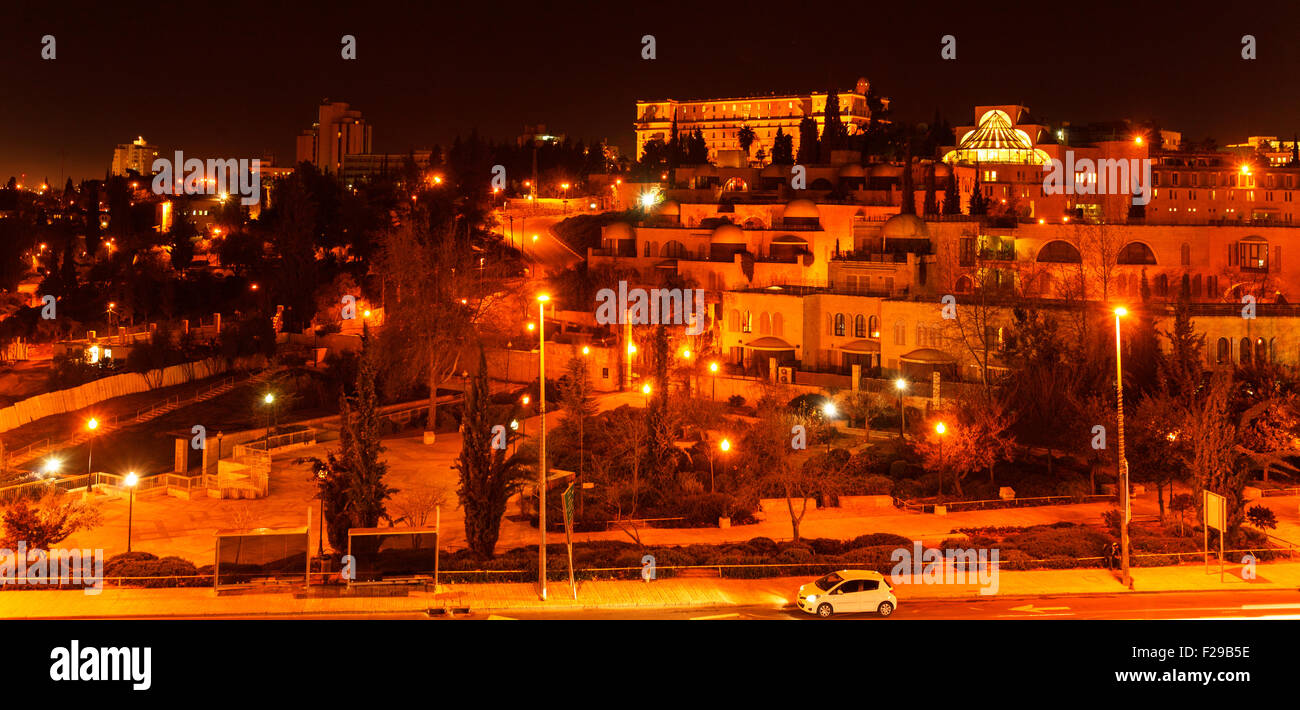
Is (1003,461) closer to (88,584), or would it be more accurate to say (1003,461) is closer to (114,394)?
(88,584)

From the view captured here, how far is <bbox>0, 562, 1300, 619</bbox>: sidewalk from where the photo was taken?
65.4 ft

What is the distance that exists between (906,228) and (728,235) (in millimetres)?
8774

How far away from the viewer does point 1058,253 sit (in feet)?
158

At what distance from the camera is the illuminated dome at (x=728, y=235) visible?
54625mm

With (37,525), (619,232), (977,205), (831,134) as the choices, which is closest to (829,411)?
(977,205)

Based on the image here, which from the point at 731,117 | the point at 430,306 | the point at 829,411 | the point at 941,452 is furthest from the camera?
the point at 731,117

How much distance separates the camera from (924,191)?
6131 cm

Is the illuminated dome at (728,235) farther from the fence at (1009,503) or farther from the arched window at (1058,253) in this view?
the fence at (1009,503)

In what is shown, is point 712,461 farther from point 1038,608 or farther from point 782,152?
point 782,152

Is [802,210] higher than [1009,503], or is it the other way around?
[802,210]

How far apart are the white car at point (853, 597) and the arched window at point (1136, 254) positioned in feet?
104

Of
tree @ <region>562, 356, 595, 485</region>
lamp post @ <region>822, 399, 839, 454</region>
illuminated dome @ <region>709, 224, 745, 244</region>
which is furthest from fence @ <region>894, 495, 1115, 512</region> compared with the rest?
illuminated dome @ <region>709, 224, 745, 244</region>

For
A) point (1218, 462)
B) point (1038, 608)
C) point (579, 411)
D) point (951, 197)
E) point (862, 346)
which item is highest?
point (951, 197)

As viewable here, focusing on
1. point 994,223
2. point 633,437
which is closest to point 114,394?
point 633,437
